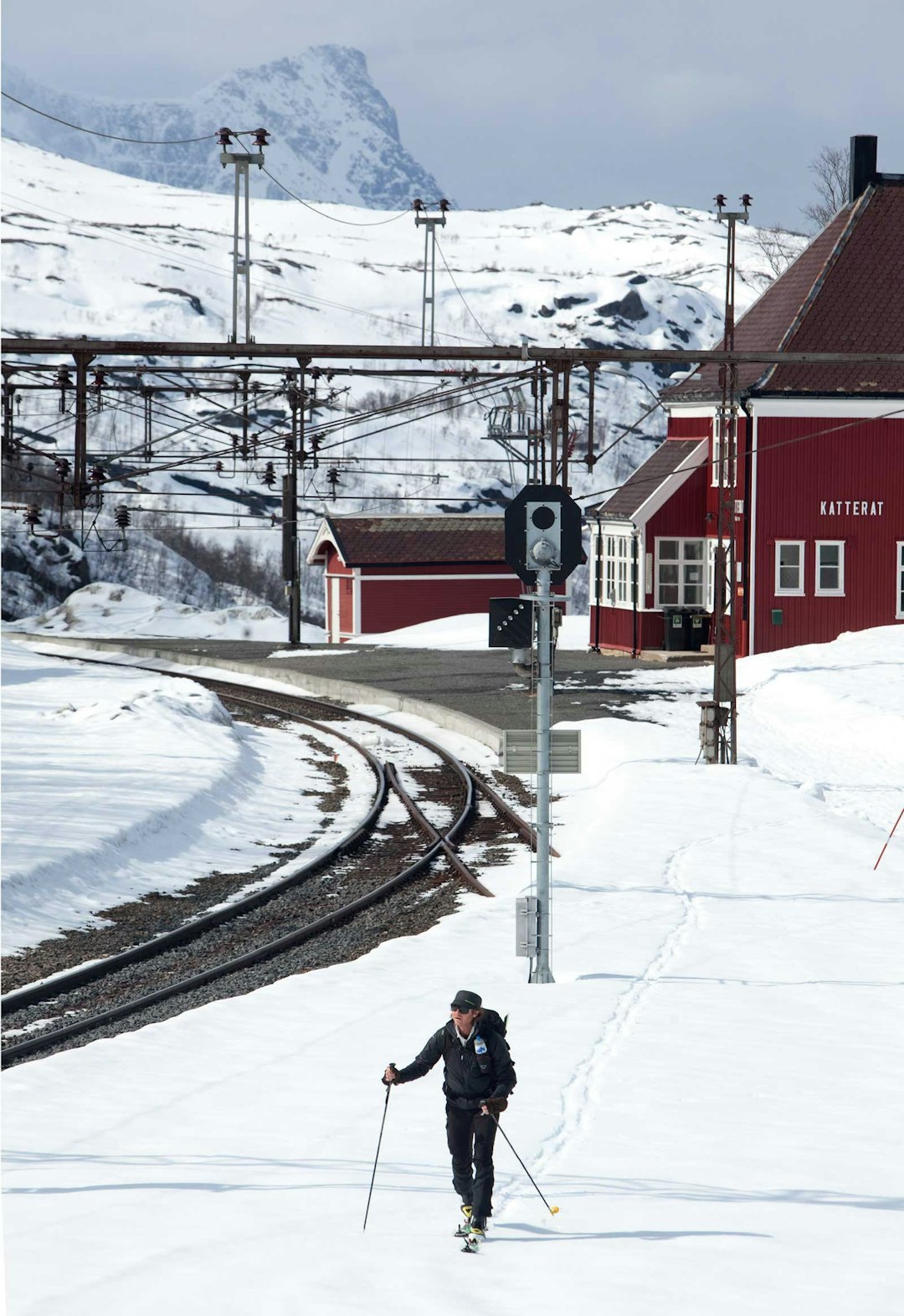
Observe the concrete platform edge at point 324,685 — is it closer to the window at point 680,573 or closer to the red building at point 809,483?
the red building at point 809,483

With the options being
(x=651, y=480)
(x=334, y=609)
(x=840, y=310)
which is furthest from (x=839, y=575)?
(x=334, y=609)

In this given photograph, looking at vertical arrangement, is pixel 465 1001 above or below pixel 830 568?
below

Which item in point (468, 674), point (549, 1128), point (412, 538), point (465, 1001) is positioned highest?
point (412, 538)

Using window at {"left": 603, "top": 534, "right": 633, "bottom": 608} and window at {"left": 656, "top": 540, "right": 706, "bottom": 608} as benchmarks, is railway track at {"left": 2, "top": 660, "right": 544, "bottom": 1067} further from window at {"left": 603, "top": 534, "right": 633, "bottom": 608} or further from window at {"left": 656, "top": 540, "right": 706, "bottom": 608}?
window at {"left": 603, "top": 534, "right": 633, "bottom": 608}

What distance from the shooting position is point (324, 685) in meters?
37.0

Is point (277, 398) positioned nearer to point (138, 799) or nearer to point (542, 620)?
point (138, 799)

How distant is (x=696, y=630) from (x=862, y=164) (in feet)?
42.2

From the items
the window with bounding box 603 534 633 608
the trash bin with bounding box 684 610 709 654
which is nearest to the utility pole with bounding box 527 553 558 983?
the trash bin with bounding box 684 610 709 654

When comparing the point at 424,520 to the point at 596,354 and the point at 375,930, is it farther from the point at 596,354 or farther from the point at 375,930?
the point at 375,930

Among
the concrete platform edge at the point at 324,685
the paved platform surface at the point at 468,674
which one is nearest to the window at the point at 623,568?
the paved platform surface at the point at 468,674

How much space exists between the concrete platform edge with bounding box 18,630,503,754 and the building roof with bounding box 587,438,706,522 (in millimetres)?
8566

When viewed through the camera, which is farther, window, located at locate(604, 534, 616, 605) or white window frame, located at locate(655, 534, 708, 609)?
window, located at locate(604, 534, 616, 605)

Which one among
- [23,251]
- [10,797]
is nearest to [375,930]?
[10,797]

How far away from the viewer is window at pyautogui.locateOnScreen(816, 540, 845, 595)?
36.9 m
